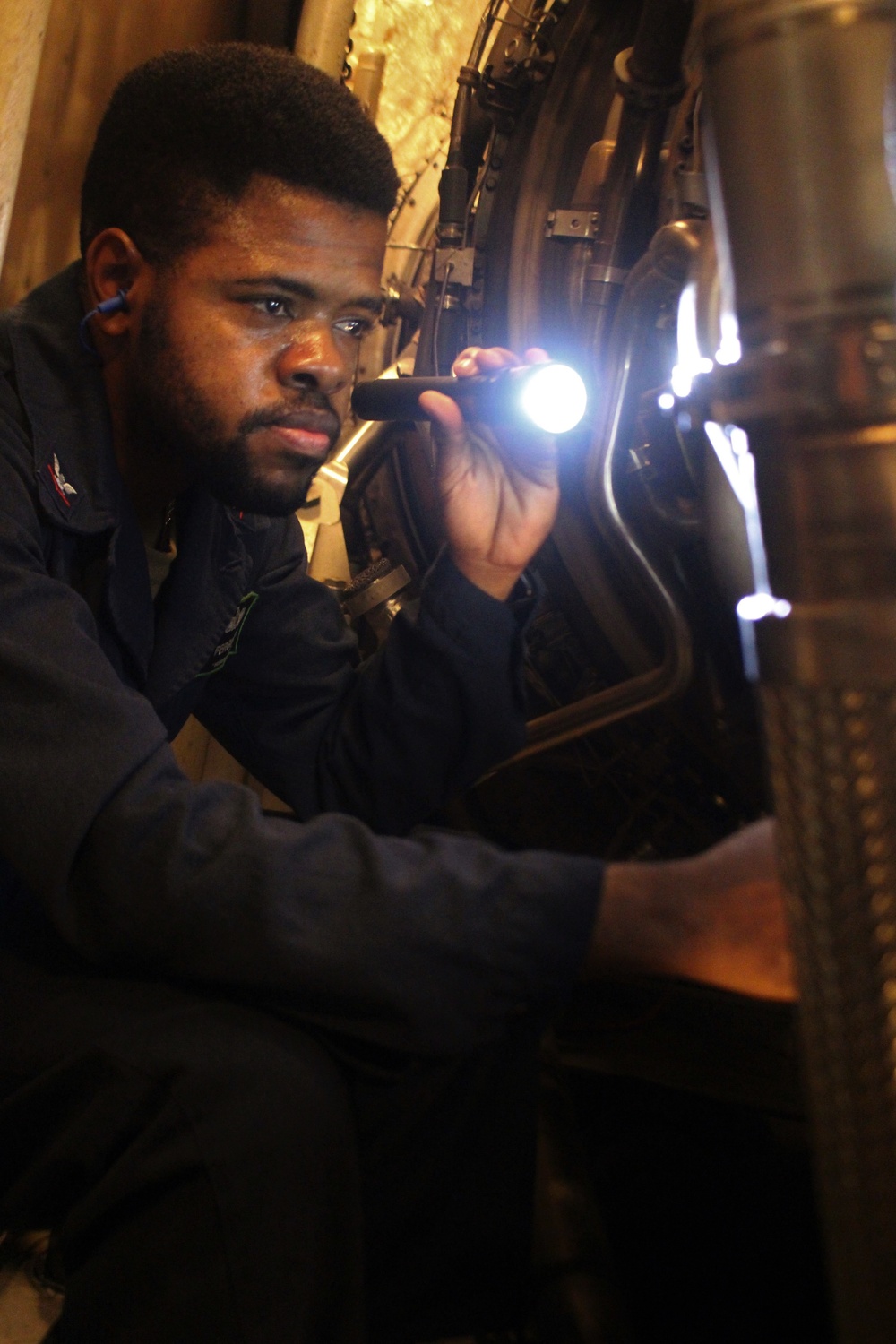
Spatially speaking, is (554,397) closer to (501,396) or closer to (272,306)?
(501,396)

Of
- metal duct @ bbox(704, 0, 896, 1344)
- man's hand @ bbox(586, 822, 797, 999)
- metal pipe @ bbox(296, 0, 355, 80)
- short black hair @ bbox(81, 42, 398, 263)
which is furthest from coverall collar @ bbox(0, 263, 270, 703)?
metal pipe @ bbox(296, 0, 355, 80)

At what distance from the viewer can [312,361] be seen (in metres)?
1.14

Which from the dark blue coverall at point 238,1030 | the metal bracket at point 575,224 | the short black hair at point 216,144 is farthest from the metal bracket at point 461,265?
the dark blue coverall at point 238,1030

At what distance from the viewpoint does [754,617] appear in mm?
550

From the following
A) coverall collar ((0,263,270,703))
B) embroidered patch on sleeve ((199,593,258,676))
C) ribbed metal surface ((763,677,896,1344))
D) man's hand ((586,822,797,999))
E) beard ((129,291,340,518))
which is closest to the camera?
ribbed metal surface ((763,677,896,1344))

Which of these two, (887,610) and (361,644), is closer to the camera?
(887,610)

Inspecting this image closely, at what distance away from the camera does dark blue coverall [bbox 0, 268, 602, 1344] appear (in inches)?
28.4

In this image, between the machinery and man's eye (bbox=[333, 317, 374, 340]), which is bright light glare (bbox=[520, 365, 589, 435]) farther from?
man's eye (bbox=[333, 317, 374, 340])

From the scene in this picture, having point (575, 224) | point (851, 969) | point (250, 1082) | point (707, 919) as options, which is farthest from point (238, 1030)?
point (575, 224)

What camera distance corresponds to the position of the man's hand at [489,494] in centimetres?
120

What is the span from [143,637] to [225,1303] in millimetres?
643

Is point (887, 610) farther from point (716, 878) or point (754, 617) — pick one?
point (716, 878)

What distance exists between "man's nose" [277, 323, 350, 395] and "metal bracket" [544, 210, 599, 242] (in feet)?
1.65

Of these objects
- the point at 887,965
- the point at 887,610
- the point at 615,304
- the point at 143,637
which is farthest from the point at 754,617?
the point at 615,304
